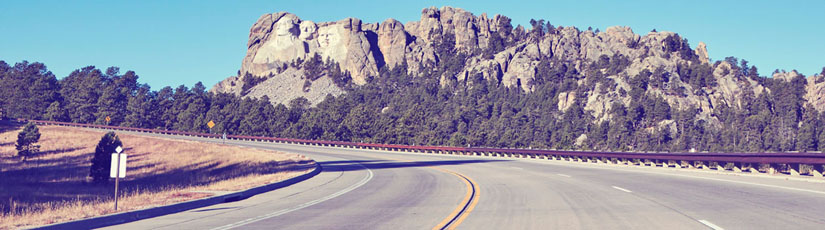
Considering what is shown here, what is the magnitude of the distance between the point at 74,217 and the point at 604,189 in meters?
12.4

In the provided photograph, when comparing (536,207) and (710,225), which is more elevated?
(710,225)

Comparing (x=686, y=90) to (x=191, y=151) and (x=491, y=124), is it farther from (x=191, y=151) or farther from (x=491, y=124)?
(x=191, y=151)

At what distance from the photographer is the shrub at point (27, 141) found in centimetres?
4326

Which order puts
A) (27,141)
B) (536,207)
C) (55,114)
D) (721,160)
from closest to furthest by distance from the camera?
1. (536,207)
2. (721,160)
3. (27,141)
4. (55,114)

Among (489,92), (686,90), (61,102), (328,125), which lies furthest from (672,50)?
(61,102)

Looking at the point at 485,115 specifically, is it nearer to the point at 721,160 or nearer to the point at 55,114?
the point at 55,114

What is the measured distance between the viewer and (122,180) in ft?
100

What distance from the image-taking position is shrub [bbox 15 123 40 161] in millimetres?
43256

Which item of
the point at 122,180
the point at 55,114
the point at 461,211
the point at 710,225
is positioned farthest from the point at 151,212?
the point at 55,114

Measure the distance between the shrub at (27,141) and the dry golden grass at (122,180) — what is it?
1.98 ft

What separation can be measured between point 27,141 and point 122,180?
1894 centimetres

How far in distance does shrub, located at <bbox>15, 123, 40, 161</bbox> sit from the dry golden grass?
60cm

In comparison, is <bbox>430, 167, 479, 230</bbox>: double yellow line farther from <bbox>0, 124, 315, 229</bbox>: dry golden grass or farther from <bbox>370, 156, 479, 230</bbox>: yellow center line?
<bbox>0, 124, 315, 229</bbox>: dry golden grass

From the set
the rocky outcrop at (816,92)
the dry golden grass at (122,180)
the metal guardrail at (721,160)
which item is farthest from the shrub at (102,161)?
the rocky outcrop at (816,92)
